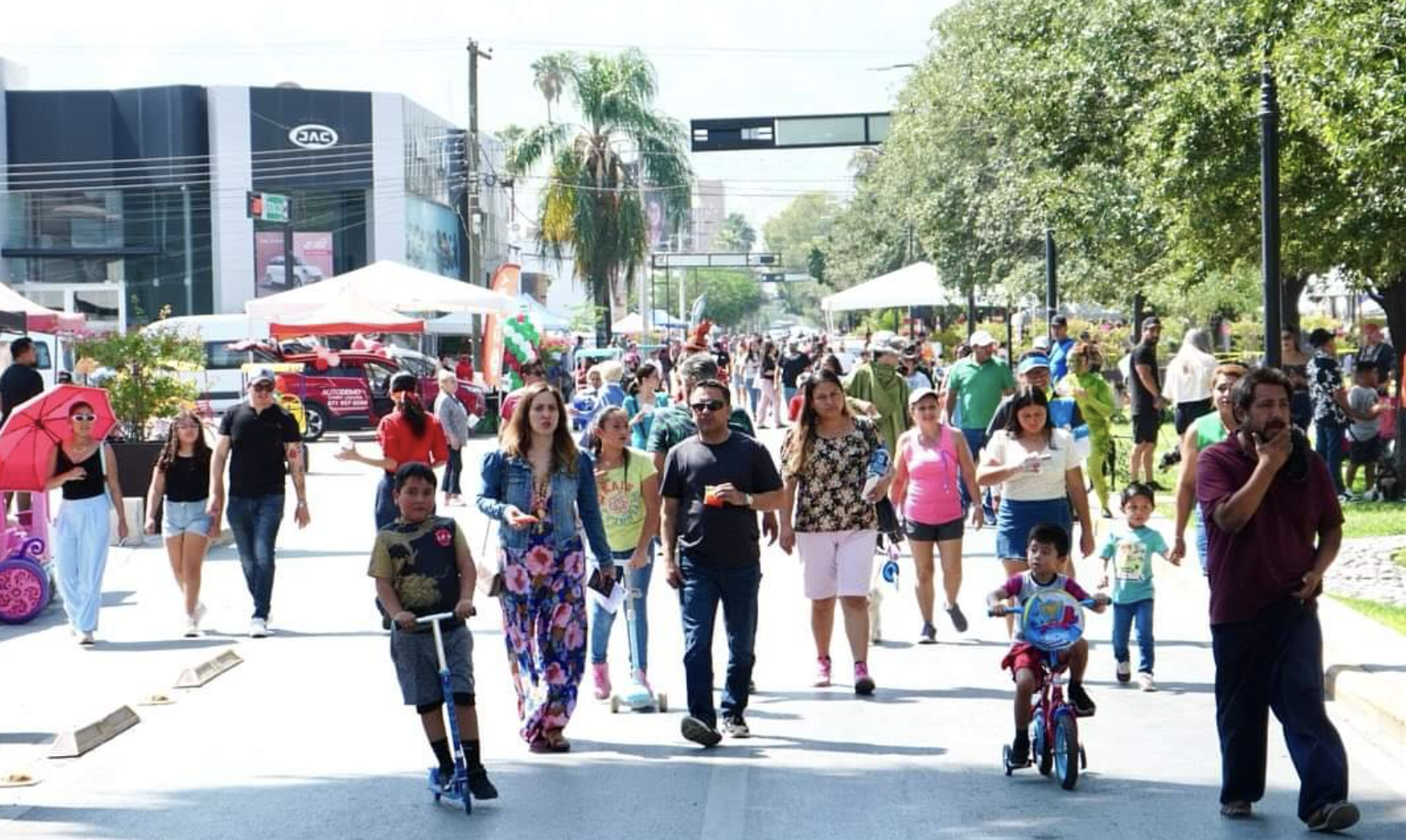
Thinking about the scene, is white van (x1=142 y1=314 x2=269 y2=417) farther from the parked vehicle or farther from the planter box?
the parked vehicle

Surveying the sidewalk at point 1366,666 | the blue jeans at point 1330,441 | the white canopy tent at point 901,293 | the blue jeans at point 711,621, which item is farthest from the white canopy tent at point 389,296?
the blue jeans at point 711,621

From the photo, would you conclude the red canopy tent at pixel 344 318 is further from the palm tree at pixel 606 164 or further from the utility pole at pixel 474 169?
the palm tree at pixel 606 164

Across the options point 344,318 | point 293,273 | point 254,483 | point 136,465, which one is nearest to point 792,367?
point 344,318

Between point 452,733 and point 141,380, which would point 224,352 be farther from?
point 452,733

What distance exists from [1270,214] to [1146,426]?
615 centimetres

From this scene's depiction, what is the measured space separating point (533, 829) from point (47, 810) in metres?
2.19

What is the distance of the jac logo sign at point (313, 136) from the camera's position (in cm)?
7050

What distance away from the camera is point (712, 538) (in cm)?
927

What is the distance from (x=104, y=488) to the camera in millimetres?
13422

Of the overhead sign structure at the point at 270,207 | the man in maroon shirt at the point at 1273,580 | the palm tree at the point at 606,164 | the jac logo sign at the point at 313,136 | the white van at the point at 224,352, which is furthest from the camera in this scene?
the jac logo sign at the point at 313,136

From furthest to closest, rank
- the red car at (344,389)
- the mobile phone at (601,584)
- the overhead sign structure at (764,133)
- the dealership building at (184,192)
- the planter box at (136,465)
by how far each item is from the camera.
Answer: the dealership building at (184,192) → the overhead sign structure at (764,133) → the red car at (344,389) → the planter box at (136,465) → the mobile phone at (601,584)

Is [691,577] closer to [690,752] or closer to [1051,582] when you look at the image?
[690,752]

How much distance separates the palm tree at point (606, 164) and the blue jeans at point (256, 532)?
46.6 m

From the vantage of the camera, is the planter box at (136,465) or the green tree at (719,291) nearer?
the planter box at (136,465)
